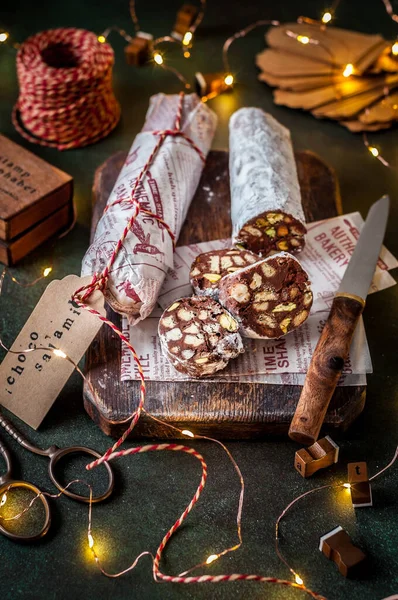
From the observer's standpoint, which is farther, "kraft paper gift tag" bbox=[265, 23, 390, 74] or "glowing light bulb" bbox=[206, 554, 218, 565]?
"kraft paper gift tag" bbox=[265, 23, 390, 74]

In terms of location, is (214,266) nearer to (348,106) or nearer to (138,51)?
(348,106)

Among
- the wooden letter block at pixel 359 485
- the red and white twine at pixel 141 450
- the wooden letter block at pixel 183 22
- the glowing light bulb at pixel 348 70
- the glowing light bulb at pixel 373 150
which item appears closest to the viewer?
the red and white twine at pixel 141 450

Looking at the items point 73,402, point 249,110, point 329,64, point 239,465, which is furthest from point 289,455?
point 329,64

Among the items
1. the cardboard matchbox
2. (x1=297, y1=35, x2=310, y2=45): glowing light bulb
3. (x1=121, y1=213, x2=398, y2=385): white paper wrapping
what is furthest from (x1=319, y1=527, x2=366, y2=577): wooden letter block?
(x1=297, y1=35, x2=310, y2=45): glowing light bulb

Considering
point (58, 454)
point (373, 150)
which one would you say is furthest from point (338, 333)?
point (373, 150)

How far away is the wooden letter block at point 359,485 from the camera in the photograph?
1.42 meters

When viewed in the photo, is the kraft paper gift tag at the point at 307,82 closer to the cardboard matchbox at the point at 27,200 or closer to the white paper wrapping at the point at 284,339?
the white paper wrapping at the point at 284,339

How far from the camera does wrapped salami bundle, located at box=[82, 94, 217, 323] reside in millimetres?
1516

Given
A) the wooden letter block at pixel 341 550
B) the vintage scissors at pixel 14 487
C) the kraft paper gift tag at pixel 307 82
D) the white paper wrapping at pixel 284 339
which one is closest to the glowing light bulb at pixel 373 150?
the kraft paper gift tag at pixel 307 82

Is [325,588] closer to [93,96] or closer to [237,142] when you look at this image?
[237,142]

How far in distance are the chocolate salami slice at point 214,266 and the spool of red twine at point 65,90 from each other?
0.58 m

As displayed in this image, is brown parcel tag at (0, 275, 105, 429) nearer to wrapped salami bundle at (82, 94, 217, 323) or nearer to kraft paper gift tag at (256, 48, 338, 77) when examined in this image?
wrapped salami bundle at (82, 94, 217, 323)

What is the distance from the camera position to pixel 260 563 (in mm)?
1352

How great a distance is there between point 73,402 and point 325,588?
1.91 ft
